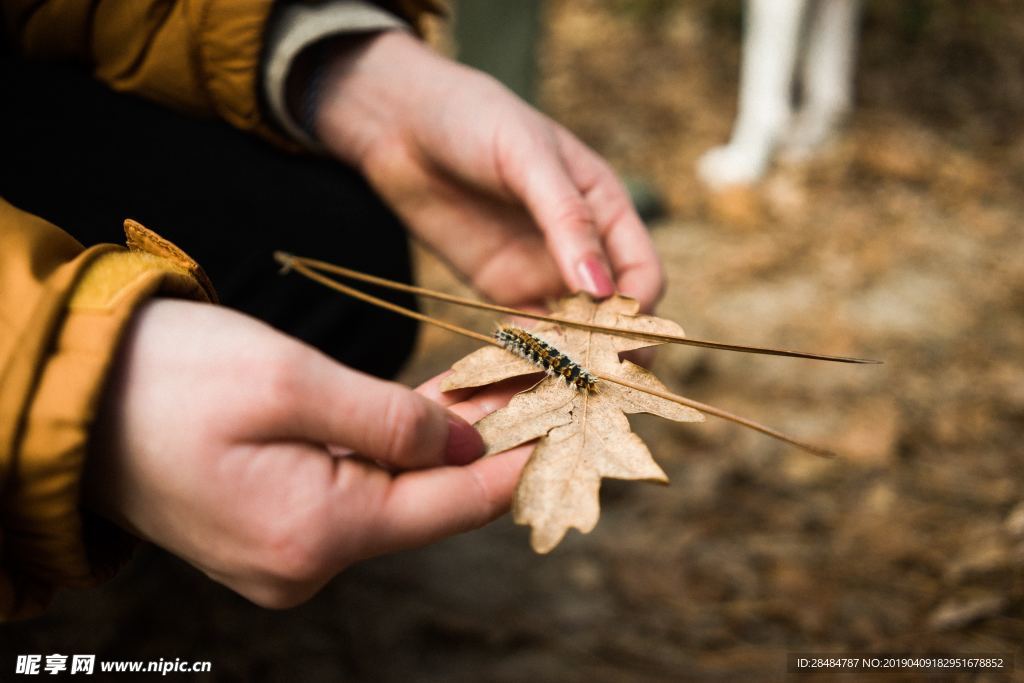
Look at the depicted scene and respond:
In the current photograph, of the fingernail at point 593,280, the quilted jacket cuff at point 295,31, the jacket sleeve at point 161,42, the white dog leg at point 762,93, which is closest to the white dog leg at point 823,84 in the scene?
the white dog leg at point 762,93

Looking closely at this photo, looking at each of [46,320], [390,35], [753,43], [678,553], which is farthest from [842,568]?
[753,43]

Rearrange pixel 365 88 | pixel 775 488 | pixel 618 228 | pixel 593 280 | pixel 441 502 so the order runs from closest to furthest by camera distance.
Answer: pixel 441 502 → pixel 593 280 → pixel 618 228 → pixel 365 88 → pixel 775 488

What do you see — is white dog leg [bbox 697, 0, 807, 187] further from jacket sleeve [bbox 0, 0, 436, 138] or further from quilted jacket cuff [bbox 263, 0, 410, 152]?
jacket sleeve [bbox 0, 0, 436, 138]

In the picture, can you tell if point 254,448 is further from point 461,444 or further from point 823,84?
point 823,84

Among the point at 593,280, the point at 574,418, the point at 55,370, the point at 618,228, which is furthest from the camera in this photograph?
the point at 618,228

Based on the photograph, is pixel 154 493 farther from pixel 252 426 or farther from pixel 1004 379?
pixel 1004 379

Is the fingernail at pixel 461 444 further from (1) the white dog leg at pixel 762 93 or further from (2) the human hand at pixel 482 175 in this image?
(1) the white dog leg at pixel 762 93

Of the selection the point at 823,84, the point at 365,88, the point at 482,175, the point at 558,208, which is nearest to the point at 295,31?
the point at 365,88
